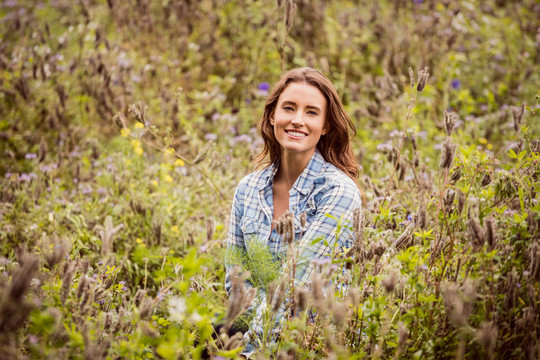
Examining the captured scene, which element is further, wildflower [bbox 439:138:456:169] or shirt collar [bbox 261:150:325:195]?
shirt collar [bbox 261:150:325:195]

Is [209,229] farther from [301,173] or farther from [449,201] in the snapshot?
[449,201]

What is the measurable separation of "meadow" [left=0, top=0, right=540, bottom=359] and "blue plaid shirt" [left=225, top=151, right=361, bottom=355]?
14 cm

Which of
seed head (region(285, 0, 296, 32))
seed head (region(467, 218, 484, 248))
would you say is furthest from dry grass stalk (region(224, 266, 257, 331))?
seed head (region(285, 0, 296, 32))

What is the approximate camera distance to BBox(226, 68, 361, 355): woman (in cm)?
232

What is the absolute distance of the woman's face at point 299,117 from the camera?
2441 mm

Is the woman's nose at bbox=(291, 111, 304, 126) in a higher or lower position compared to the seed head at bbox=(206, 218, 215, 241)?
higher

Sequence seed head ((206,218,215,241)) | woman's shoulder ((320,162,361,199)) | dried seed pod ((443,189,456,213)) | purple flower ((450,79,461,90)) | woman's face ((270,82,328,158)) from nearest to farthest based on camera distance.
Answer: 1. dried seed pod ((443,189,456,213))
2. woman's shoulder ((320,162,361,199))
3. woman's face ((270,82,328,158))
4. seed head ((206,218,215,241))
5. purple flower ((450,79,461,90))

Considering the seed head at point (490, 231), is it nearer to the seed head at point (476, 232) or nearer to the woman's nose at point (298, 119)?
the seed head at point (476, 232)

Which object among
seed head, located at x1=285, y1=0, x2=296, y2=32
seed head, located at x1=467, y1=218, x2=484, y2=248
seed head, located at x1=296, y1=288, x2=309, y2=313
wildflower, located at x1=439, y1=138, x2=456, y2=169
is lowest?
seed head, located at x1=296, y1=288, x2=309, y2=313

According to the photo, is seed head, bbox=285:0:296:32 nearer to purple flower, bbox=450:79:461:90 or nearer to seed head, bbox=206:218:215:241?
seed head, bbox=206:218:215:241

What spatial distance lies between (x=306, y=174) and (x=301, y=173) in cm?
4

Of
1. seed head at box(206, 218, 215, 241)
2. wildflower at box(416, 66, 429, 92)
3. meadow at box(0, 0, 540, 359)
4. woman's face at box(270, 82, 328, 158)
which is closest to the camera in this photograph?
meadow at box(0, 0, 540, 359)

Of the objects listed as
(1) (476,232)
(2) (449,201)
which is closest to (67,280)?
(1) (476,232)

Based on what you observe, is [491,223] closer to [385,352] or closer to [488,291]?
[488,291]
